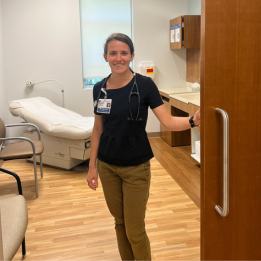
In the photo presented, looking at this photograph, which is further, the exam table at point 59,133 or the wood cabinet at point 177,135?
the wood cabinet at point 177,135

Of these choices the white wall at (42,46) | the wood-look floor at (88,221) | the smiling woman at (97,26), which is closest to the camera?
the wood-look floor at (88,221)

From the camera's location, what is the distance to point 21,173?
4.29 metres

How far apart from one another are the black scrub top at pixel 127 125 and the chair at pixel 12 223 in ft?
1.99

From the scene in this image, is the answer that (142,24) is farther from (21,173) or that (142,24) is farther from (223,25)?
(223,25)

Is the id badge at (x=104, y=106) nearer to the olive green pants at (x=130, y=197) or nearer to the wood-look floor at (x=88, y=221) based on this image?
the olive green pants at (x=130, y=197)

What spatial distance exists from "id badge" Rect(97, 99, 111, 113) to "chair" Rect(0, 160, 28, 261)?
30.4 inches

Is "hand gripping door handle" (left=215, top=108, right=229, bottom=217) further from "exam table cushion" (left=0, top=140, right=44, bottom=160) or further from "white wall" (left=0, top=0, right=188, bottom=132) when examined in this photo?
"white wall" (left=0, top=0, right=188, bottom=132)

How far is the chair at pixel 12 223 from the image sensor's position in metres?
1.65

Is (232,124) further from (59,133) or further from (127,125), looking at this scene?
(59,133)

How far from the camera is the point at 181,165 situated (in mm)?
4414

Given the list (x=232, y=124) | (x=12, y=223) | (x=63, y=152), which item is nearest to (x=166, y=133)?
(x=63, y=152)

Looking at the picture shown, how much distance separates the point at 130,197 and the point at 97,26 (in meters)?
4.45

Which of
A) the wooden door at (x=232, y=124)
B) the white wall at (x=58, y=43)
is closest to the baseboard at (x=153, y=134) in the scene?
the white wall at (x=58, y=43)

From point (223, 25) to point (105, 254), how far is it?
197cm
